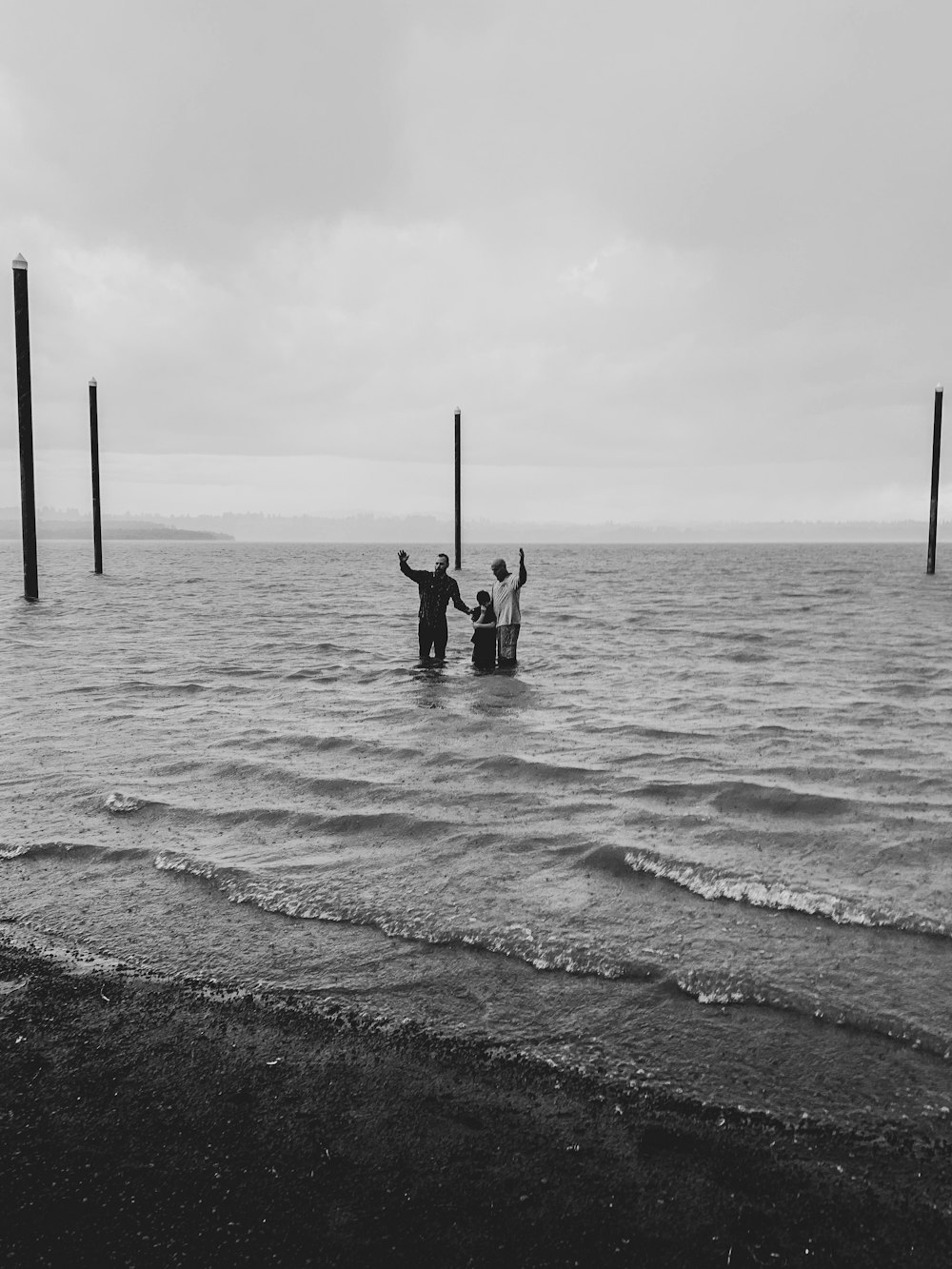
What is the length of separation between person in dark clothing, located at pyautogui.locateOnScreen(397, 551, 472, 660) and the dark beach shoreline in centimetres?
1011

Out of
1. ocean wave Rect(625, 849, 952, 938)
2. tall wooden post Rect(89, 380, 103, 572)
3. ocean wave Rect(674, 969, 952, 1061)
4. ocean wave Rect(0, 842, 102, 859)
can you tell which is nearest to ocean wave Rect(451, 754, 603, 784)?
ocean wave Rect(625, 849, 952, 938)

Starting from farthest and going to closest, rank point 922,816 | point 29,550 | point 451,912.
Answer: point 29,550, point 922,816, point 451,912

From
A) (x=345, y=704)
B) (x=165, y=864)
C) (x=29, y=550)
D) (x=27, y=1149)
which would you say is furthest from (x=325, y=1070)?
(x=29, y=550)

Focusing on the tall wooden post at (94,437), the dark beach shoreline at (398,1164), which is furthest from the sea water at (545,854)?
the tall wooden post at (94,437)

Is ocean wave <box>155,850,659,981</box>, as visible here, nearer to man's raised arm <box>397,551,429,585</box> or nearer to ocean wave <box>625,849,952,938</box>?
ocean wave <box>625,849,952,938</box>

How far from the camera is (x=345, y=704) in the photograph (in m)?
11.3

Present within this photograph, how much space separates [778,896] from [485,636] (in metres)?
8.99

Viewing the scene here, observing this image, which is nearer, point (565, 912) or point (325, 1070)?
point (325, 1070)

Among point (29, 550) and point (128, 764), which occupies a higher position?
point (29, 550)

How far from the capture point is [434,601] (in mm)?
14461

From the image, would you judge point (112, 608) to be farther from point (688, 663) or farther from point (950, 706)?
point (950, 706)

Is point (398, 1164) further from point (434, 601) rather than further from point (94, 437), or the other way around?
point (94, 437)

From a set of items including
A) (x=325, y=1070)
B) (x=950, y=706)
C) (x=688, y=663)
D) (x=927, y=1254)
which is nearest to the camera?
(x=927, y=1254)

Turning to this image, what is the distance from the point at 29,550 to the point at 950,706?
22.2m
